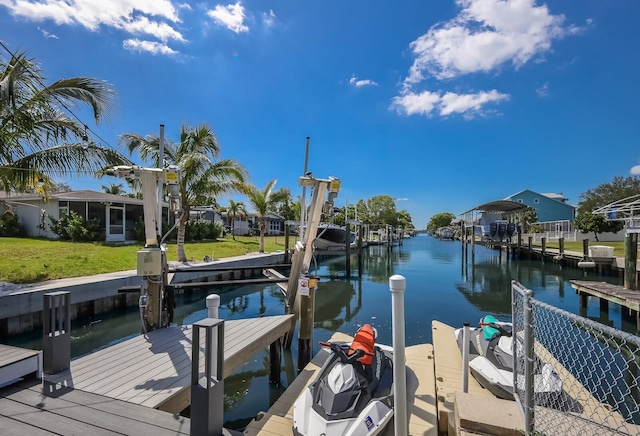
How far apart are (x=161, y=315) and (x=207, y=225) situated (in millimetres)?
21271

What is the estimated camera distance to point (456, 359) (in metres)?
4.95

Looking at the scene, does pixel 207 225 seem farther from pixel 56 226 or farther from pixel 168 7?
pixel 168 7

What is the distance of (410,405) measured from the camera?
3783 millimetres

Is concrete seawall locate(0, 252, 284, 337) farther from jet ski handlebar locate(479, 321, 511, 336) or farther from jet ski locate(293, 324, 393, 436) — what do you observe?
jet ski handlebar locate(479, 321, 511, 336)

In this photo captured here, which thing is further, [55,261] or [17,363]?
[55,261]

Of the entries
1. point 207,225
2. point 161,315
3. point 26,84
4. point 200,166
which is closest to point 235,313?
point 161,315

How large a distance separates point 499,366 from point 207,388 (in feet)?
11.5

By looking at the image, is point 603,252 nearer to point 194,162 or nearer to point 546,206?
point 194,162

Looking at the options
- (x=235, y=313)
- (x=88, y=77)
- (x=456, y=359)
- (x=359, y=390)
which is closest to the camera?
(x=359, y=390)

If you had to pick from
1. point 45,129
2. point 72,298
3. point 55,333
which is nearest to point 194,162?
point 45,129

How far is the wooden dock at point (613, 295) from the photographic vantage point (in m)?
8.32

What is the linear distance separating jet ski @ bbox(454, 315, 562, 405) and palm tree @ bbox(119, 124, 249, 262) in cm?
1281

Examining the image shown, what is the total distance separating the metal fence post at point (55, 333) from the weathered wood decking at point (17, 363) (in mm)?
93

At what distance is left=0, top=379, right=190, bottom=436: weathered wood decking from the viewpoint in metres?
2.56
